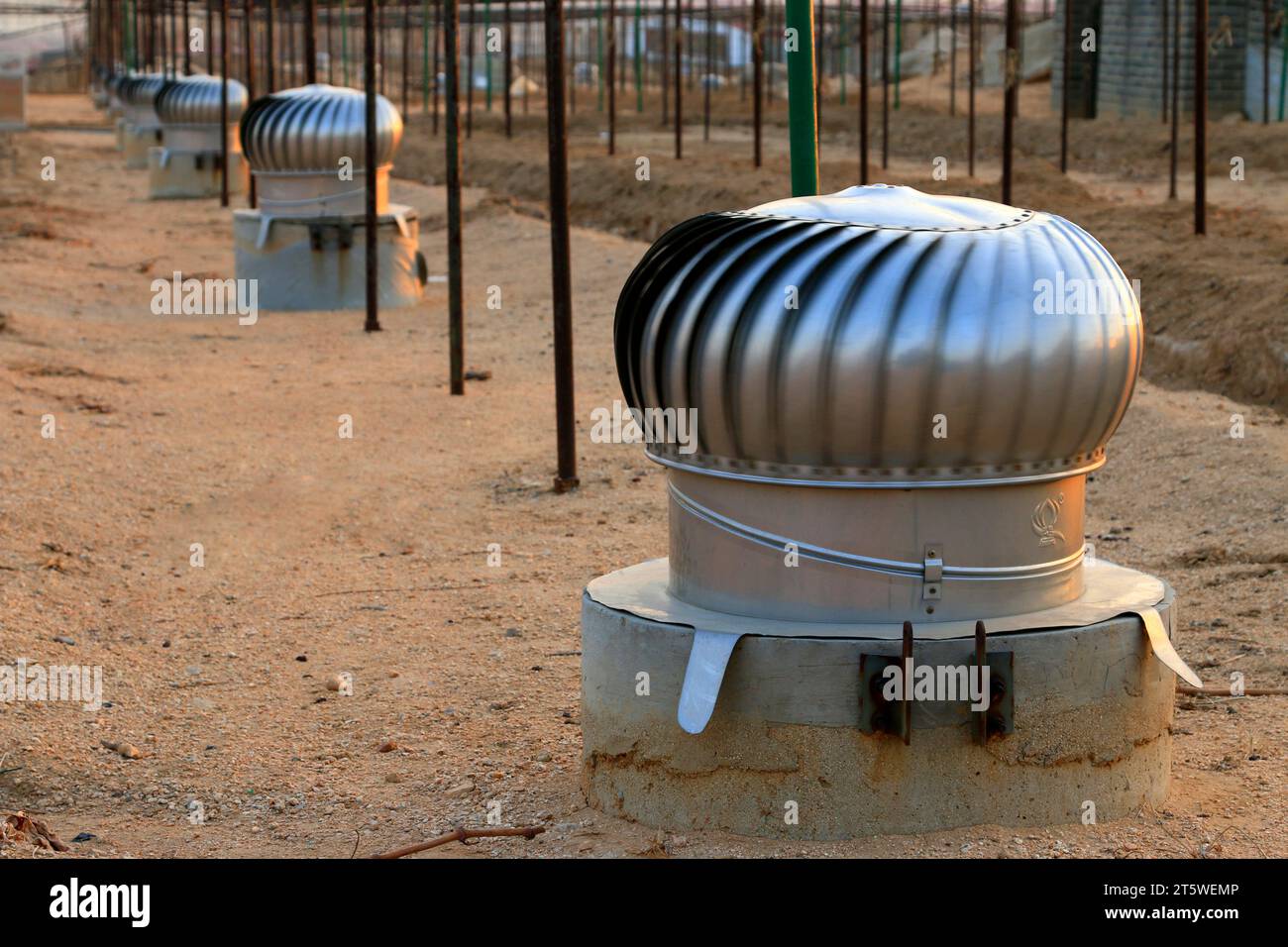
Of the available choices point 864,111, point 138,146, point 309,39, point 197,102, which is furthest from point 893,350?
point 138,146

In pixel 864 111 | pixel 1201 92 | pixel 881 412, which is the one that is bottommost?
pixel 881 412

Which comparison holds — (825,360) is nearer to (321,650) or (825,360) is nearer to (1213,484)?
(321,650)

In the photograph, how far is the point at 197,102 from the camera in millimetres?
32688

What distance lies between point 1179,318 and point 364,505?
710cm

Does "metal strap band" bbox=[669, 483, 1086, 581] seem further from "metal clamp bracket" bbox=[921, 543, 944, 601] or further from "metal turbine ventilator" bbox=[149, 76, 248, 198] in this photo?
"metal turbine ventilator" bbox=[149, 76, 248, 198]

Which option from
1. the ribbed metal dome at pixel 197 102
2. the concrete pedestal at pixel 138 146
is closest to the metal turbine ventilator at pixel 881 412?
the ribbed metal dome at pixel 197 102

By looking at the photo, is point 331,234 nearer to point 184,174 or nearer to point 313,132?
point 313,132

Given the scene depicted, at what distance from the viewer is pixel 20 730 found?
Result: 253 inches

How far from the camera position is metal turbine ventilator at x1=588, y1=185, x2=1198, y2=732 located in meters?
4.64

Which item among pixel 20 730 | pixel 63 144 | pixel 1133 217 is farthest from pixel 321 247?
pixel 63 144

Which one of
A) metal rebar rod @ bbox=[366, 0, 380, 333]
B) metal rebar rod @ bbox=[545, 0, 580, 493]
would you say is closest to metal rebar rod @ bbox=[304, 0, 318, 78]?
metal rebar rod @ bbox=[366, 0, 380, 333]

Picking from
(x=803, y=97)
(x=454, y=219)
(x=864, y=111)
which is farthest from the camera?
(x=864, y=111)

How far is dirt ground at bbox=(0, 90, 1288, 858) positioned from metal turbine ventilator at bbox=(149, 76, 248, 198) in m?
13.8

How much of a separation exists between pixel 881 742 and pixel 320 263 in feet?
49.7
